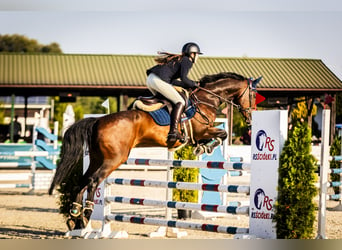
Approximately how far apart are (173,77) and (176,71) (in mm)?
91

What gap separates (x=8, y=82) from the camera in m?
16.0

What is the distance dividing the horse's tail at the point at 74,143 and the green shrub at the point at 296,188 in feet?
6.32

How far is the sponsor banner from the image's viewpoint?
5055mm

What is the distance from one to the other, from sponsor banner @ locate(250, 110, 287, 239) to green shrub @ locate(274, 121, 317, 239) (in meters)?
0.07

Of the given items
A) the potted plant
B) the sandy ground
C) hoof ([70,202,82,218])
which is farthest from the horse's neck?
hoof ([70,202,82,218])

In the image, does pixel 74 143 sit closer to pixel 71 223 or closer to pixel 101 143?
pixel 101 143

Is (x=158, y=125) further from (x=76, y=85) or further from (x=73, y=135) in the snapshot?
(x=76, y=85)

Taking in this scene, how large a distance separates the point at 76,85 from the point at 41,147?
495 cm

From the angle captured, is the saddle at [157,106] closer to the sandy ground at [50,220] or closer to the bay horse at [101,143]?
the bay horse at [101,143]

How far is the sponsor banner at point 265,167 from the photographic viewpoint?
5055 millimetres

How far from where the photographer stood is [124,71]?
17297 mm

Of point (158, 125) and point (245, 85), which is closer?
point (158, 125)

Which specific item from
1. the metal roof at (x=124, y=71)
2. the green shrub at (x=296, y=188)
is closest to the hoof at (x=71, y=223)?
the green shrub at (x=296, y=188)

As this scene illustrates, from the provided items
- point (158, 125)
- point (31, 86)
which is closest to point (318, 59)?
point (31, 86)
